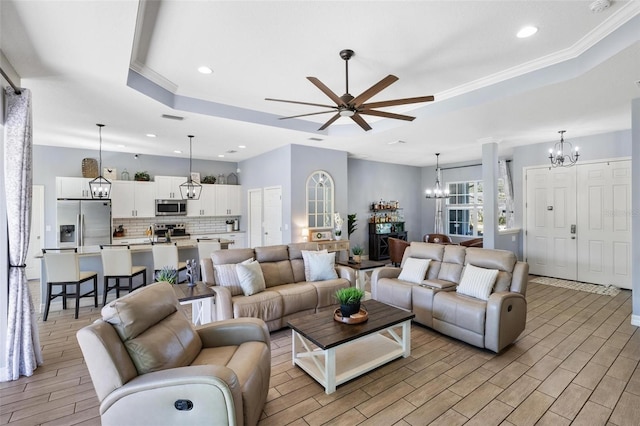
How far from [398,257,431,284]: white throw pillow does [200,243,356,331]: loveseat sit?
73cm

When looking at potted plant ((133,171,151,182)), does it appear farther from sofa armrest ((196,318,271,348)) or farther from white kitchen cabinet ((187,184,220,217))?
sofa armrest ((196,318,271,348))

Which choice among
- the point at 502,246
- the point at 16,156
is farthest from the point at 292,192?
the point at 502,246

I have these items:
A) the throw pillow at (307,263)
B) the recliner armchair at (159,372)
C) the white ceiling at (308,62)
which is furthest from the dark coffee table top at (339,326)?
the white ceiling at (308,62)

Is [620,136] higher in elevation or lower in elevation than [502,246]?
higher

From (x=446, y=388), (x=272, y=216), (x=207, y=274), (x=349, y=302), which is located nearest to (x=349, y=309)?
(x=349, y=302)

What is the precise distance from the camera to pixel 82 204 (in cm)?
629

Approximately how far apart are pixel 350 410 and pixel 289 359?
3.24 feet

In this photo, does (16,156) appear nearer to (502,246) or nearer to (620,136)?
(502,246)

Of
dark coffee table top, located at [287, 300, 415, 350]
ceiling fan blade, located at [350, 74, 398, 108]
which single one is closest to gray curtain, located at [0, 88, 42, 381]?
dark coffee table top, located at [287, 300, 415, 350]

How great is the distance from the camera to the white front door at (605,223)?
5469mm

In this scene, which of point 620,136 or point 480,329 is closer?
point 480,329

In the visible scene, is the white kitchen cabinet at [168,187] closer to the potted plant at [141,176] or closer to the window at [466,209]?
the potted plant at [141,176]

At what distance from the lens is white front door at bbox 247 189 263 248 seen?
753 centimetres

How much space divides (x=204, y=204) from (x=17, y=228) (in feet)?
16.7
